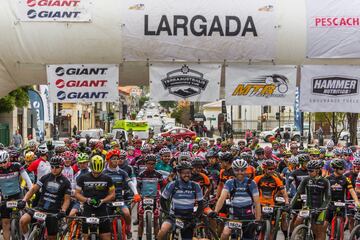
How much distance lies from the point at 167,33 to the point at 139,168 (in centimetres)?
631

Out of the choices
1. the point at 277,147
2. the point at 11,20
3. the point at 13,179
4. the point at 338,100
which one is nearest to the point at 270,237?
the point at 338,100

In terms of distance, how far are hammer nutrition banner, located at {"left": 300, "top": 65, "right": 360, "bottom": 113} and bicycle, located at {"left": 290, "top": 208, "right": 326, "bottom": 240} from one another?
6.04 ft

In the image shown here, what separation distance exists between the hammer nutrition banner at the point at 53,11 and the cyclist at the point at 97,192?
224 cm

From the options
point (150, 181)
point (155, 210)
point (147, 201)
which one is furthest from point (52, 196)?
point (150, 181)

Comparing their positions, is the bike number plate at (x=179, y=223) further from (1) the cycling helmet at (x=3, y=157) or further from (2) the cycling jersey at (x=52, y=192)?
(1) the cycling helmet at (x=3, y=157)

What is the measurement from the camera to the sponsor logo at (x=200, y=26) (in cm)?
974

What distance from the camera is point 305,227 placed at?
11.1m

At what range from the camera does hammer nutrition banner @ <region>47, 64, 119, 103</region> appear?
1007 cm

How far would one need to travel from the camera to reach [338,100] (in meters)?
10.5

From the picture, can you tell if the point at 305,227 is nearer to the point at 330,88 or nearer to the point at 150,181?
the point at 330,88

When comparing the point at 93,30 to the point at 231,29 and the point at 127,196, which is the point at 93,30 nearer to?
the point at 231,29

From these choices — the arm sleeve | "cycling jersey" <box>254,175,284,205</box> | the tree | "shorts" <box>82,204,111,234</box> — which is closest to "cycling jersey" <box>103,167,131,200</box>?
the arm sleeve

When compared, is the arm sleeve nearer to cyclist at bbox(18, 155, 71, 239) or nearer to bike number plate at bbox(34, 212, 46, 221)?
cyclist at bbox(18, 155, 71, 239)

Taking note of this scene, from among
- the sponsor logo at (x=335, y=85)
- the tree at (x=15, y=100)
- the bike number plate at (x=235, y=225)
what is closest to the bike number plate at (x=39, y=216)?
the bike number plate at (x=235, y=225)
